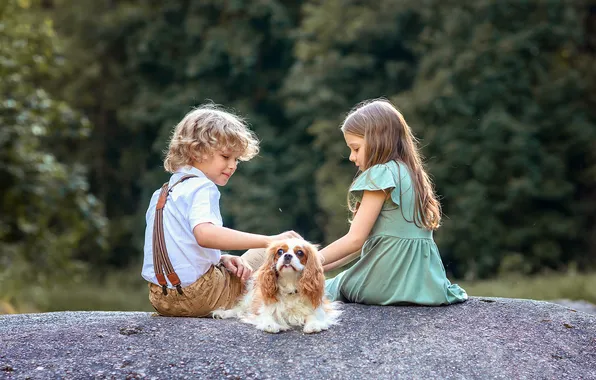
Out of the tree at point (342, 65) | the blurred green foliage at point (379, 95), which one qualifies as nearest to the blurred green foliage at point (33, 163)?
the blurred green foliage at point (379, 95)

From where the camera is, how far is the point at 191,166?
16.6 ft

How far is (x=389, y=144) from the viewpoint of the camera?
17.2ft

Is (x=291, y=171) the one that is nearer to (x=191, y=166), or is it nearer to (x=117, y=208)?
(x=117, y=208)

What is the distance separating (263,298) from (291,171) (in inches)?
590

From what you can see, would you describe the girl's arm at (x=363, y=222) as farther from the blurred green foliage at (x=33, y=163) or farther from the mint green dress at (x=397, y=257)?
the blurred green foliage at (x=33, y=163)

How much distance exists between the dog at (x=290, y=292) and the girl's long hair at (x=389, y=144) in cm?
98

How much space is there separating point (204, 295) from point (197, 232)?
1.56 ft

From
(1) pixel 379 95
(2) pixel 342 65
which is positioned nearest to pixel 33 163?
(2) pixel 342 65

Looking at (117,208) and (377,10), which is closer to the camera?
(377,10)

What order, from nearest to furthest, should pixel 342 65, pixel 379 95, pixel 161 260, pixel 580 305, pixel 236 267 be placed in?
pixel 161 260 → pixel 236 267 → pixel 580 305 → pixel 342 65 → pixel 379 95

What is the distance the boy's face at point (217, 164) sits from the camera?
500cm

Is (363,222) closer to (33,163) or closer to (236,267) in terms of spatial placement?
(236,267)

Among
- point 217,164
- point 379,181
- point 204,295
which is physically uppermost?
point 217,164

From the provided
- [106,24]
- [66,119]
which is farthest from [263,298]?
[106,24]
